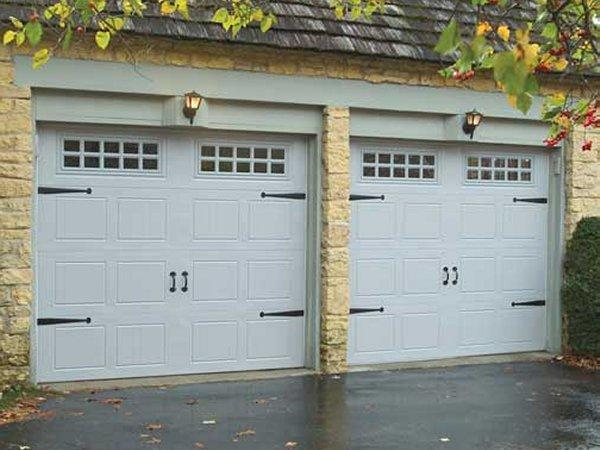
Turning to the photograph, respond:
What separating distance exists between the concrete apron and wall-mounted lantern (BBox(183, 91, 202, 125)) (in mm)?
2526

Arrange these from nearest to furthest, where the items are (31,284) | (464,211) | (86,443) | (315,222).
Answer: (86,443) → (31,284) → (315,222) → (464,211)

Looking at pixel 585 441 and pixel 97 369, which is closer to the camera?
pixel 585 441

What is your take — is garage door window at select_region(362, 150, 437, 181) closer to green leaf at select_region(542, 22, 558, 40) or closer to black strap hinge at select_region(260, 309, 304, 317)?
black strap hinge at select_region(260, 309, 304, 317)

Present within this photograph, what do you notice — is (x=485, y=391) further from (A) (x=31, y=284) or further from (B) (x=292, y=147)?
(A) (x=31, y=284)

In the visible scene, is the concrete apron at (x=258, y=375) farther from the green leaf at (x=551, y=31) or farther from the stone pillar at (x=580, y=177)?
the green leaf at (x=551, y=31)

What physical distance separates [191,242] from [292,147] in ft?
4.76

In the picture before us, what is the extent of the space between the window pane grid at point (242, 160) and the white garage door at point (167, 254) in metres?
0.01

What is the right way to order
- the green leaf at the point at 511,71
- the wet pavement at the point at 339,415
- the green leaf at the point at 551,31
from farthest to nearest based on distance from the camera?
1. the wet pavement at the point at 339,415
2. the green leaf at the point at 551,31
3. the green leaf at the point at 511,71

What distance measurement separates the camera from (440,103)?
1099 centimetres

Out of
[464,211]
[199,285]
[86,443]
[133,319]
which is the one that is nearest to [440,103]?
[464,211]

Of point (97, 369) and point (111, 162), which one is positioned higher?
point (111, 162)

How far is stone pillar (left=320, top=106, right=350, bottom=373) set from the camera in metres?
10.4

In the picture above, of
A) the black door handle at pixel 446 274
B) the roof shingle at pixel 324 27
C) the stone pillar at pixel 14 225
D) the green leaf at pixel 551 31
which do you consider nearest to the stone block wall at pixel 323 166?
the stone pillar at pixel 14 225

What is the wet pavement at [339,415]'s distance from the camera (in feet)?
24.8
